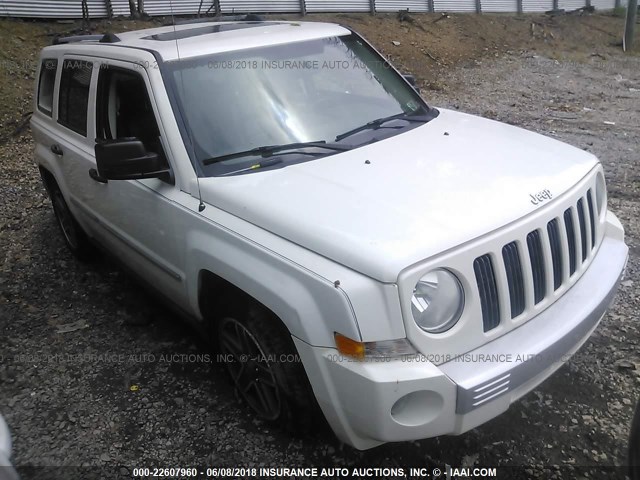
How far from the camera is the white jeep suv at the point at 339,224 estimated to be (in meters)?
2.22

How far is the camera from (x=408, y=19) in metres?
15.8

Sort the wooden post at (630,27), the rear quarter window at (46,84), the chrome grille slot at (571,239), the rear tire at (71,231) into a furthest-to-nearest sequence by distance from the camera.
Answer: the wooden post at (630,27) → the rear tire at (71,231) → the rear quarter window at (46,84) → the chrome grille slot at (571,239)

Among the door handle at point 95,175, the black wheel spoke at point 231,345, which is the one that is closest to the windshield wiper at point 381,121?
the black wheel spoke at point 231,345

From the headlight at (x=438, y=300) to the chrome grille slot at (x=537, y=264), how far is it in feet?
1.39

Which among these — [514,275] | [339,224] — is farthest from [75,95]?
[514,275]

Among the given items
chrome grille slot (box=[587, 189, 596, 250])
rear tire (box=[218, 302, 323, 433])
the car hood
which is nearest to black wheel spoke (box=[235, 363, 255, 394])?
rear tire (box=[218, 302, 323, 433])

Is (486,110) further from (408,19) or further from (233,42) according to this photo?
(408,19)

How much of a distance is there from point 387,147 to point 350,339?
127 centimetres

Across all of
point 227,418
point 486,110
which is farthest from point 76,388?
point 486,110

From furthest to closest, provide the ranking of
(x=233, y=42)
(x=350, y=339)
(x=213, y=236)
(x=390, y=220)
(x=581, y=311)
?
(x=233, y=42) < (x=213, y=236) < (x=581, y=311) < (x=390, y=220) < (x=350, y=339)

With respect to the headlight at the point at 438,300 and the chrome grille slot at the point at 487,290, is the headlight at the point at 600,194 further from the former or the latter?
the headlight at the point at 438,300

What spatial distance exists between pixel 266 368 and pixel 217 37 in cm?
201

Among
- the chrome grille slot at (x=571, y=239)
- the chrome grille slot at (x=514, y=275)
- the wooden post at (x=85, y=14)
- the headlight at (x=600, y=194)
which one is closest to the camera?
the chrome grille slot at (x=514, y=275)

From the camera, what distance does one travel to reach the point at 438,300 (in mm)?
2264
